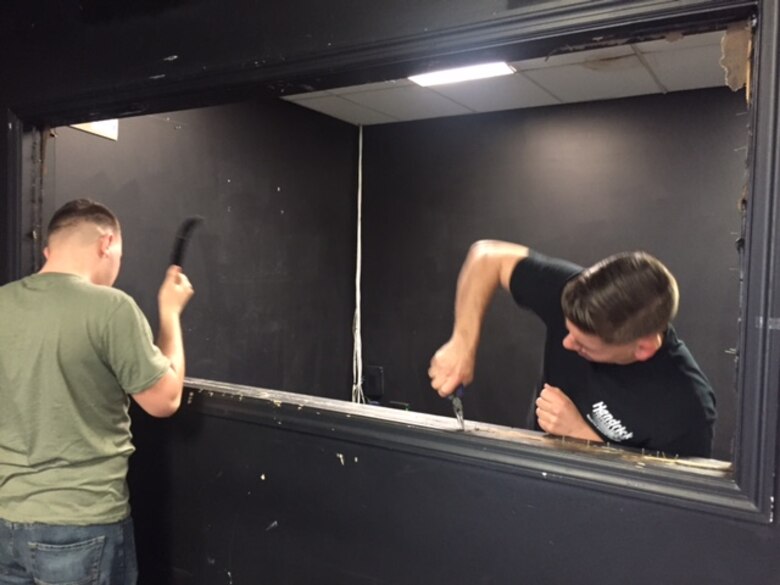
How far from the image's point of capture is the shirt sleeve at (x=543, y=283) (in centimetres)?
149

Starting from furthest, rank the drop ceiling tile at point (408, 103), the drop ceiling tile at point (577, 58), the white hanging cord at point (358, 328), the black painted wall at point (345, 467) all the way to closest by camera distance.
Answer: the white hanging cord at point (358, 328) → the drop ceiling tile at point (408, 103) → the drop ceiling tile at point (577, 58) → the black painted wall at point (345, 467)

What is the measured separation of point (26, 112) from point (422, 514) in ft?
4.84

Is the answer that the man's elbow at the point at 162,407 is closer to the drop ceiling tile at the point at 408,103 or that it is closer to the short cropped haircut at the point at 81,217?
the short cropped haircut at the point at 81,217

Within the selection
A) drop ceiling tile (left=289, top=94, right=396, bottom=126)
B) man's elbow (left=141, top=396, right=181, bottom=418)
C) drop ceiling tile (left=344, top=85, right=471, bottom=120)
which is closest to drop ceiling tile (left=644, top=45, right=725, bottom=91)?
drop ceiling tile (left=344, top=85, right=471, bottom=120)

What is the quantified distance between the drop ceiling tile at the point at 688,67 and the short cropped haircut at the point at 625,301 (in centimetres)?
155

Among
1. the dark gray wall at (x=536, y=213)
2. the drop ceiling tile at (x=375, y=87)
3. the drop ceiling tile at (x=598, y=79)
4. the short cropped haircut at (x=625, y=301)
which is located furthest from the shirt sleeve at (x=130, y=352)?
the dark gray wall at (x=536, y=213)

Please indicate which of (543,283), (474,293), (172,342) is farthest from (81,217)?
(543,283)

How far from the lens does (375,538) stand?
122cm

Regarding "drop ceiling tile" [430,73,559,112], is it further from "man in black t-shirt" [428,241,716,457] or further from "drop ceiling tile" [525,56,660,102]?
"man in black t-shirt" [428,241,716,457]

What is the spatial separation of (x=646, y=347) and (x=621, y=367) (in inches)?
3.1

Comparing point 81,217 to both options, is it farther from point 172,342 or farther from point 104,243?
point 172,342

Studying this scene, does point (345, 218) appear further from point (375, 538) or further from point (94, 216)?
point (375, 538)

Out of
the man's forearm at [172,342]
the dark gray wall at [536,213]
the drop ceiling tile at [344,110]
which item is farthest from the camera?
the drop ceiling tile at [344,110]

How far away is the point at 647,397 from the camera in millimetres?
1218
